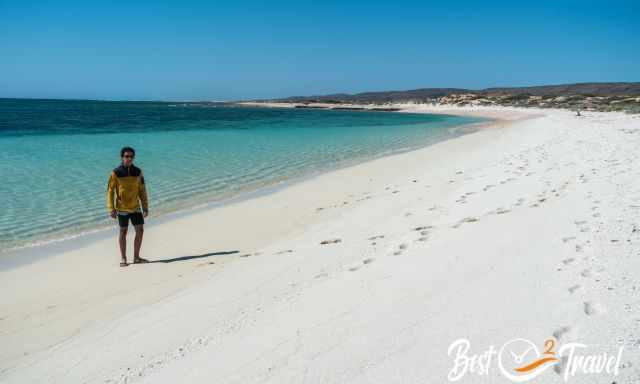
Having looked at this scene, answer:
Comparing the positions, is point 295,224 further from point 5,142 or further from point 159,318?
point 5,142

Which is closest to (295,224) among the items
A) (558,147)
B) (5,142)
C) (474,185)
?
(474,185)

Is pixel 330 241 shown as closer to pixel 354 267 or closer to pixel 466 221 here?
pixel 354 267

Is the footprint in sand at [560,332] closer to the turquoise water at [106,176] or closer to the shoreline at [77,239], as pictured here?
the shoreline at [77,239]

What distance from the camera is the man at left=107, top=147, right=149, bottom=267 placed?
582cm

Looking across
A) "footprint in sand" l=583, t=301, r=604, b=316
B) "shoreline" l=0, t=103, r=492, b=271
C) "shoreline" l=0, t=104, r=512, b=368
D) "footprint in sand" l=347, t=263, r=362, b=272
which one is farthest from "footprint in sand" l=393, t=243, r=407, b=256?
"shoreline" l=0, t=103, r=492, b=271

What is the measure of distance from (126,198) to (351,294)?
3.95 metres

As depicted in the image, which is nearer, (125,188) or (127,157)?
(127,157)

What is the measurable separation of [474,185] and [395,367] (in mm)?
6310

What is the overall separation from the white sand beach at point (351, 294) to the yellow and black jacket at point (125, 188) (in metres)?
0.81

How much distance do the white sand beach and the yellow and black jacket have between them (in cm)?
81

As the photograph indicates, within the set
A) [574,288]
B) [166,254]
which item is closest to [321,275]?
[574,288]

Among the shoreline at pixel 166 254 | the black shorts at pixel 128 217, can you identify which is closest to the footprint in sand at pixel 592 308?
the shoreline at pixel 166 254

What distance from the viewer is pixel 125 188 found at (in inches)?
233

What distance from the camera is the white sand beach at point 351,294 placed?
258cm
